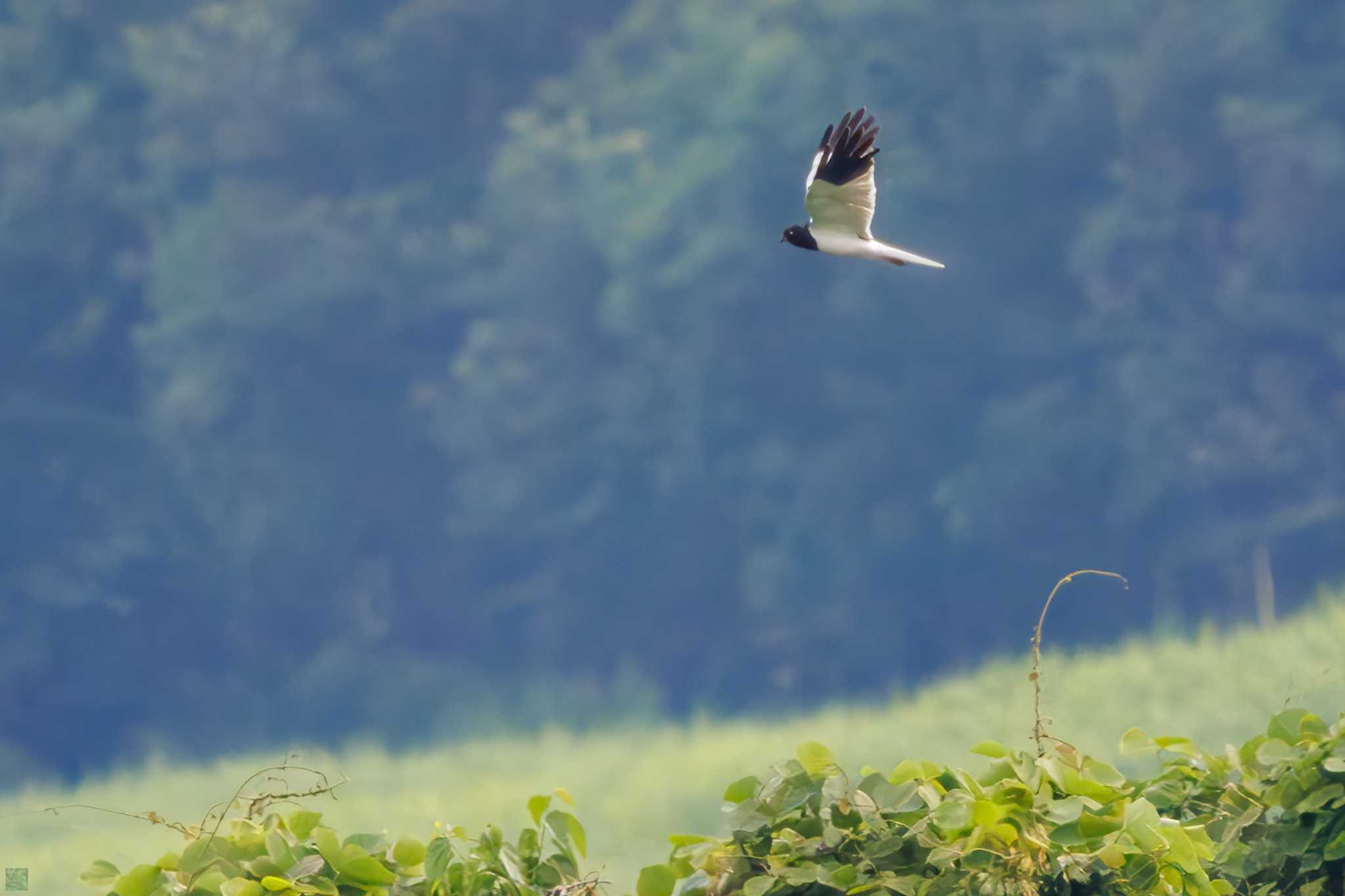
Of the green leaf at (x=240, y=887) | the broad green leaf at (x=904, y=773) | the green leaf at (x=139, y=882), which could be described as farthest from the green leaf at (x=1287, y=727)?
the green leaf at (x=139, y=882)

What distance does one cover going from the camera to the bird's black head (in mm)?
3270

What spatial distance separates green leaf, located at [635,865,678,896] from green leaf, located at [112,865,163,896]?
590mm

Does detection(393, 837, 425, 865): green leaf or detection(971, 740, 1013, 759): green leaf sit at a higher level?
detection(971, 740, 1013, 759): green leaf

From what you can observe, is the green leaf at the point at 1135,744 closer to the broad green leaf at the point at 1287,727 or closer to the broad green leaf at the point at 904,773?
the broad green leaf at the point at 1287,727

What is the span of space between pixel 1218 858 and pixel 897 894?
65 centimetres

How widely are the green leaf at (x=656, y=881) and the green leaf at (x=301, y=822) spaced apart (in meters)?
0.42

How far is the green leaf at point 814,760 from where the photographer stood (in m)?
1.65

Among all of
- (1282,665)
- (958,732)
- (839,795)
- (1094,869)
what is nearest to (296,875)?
(839,795)

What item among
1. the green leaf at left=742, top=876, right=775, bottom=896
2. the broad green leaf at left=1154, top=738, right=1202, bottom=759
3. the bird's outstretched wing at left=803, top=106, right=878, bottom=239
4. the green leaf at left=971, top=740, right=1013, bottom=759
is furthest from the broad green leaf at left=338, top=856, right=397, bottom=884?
the bird's outstretched wing at left=803, top=106, right=878, bottom=239

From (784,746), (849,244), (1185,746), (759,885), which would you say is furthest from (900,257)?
(784,746)

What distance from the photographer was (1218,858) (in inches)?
75.5

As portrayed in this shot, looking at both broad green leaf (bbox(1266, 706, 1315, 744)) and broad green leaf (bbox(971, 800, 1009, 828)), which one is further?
broad green leaf (bbox(1266, 706, 1315, 744))

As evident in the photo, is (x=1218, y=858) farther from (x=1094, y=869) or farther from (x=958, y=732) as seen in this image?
(x=958, y=732)

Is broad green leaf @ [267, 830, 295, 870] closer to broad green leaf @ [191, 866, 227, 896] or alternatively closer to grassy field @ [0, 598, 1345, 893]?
broad green leaf @ [191, 866, 227, 896]
